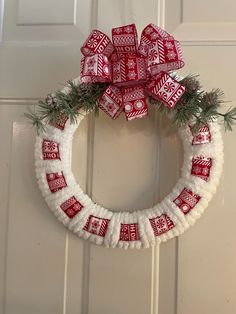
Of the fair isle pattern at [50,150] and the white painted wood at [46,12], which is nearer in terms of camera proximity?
the fair isle pattern at [50,150]

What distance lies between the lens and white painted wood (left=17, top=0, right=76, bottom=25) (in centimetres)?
108

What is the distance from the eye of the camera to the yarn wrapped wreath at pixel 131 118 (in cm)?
91

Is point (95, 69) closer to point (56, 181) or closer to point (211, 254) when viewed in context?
point (56, 181)

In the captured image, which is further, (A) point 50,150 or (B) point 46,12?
(B) point 46,12

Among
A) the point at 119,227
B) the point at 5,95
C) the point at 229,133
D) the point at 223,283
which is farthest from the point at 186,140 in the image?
the point at 5,95

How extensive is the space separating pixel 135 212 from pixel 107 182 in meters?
0.12

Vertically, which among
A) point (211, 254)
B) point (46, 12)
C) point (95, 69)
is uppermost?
point (46, 12)

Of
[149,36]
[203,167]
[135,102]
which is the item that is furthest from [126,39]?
[203,167]

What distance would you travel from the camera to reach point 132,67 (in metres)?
0.92

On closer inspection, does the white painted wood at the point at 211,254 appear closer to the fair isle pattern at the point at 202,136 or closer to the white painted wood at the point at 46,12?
the fair isle pattern at the point at 202,136

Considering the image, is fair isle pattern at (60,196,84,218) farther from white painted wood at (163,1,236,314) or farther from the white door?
white painted wood at (163,1,236,314)

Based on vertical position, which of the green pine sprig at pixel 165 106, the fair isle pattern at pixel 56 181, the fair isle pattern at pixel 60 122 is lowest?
the fair isle pattern at pixel 56 181

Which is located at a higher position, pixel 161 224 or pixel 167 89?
pixel 167 89

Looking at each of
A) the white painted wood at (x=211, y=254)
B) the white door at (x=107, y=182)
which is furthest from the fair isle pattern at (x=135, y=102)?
the white painted wood at (x=211, y=254)
